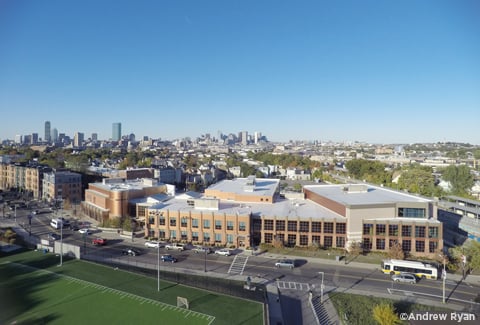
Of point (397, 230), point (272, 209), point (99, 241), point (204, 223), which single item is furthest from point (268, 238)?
point (99, 241)

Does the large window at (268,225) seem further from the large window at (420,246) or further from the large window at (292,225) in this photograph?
the large window at (420,246)

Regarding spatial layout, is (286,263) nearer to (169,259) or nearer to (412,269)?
(412,269)

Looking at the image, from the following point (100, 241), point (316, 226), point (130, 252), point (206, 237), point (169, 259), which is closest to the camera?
point (169, 259)

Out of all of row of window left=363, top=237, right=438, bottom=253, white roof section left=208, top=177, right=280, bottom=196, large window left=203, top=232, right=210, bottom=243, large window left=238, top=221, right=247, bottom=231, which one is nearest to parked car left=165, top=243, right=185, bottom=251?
large window left=203, top=232, right=210, bottom=243

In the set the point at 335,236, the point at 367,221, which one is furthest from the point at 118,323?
the point at 367,221

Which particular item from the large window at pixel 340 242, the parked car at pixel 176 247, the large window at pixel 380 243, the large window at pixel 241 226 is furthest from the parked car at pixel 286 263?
the parked car at pixel 176 247
